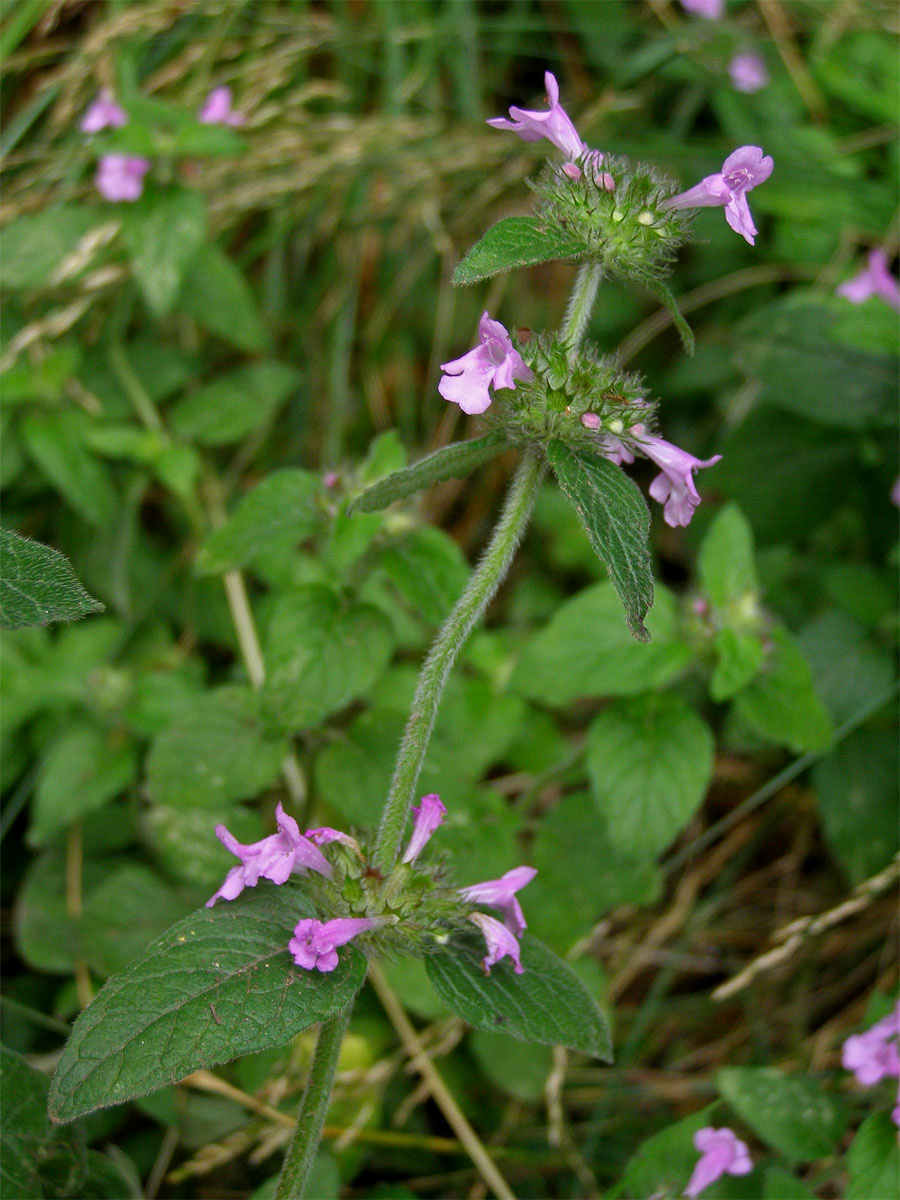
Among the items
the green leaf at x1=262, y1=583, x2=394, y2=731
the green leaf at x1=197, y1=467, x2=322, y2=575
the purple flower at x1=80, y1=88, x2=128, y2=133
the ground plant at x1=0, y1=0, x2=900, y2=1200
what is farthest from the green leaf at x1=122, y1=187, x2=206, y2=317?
the green leaf at x1=262, y1=583, x2=394, y2=731

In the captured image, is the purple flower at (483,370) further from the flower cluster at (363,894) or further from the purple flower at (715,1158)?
the purple flower at (715,1158)

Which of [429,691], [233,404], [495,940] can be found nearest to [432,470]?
[429,691]

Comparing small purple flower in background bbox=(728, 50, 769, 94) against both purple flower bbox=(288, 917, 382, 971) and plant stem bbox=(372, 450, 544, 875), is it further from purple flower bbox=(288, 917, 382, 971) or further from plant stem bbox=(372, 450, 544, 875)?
purple flower bbox=(288, 917, 382, 971)

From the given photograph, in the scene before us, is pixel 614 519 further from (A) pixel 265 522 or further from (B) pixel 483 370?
(A) pixel 265 522

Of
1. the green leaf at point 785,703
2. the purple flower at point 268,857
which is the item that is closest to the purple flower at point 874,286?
the green leaf at point 785,703

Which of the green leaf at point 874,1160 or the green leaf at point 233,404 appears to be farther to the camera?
the green leaf at point 233,404

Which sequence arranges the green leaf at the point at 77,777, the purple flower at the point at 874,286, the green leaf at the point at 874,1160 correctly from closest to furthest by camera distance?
the green leaf at the point at 874,1160
the green leaf at the point at 77,777
the purple flower at the point at 874,286
